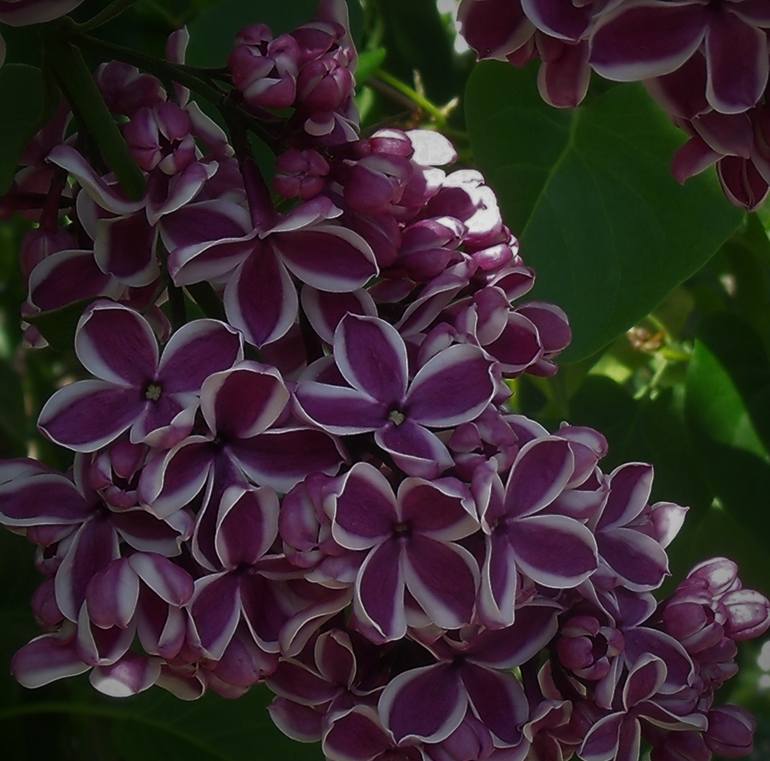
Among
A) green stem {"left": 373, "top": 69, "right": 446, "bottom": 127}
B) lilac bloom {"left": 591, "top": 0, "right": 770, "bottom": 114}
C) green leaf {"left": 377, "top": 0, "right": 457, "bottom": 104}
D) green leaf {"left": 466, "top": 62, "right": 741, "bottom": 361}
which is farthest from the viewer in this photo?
green leaf {"left": 377, "top": 0, "right": 457, "bottom": 104}

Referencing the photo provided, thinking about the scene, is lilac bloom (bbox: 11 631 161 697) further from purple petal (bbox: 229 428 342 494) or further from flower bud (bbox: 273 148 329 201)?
flower bud (bbox: 273 148 329 201)

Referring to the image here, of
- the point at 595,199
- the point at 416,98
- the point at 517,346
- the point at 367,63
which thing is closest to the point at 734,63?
the point at 517,346

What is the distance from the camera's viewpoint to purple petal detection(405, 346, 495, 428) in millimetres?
546

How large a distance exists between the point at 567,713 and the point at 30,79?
38 centimetres

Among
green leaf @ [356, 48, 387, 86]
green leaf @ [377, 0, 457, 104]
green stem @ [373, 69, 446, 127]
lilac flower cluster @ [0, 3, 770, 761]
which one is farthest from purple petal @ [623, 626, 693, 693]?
green leaf @ [377, 0, 457, 104]

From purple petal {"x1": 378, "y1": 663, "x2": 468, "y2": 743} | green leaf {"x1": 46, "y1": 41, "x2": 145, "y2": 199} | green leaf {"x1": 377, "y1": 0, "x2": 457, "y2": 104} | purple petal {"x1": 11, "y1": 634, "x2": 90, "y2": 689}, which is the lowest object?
green leaf {"x1": 377, "y1": 0, "x2": 457, "y2": 104}

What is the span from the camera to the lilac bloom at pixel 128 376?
0.54 metres

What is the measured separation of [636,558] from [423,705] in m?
0.12

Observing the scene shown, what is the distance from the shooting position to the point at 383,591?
1.76 ft

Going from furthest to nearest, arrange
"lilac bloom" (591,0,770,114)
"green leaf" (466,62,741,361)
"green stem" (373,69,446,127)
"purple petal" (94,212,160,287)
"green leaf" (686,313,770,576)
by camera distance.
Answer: "green stem" (373,69,446,127) < "green leaf" (686,313,770,576) < "green leaf" (466,62,741,361) < "purple petal" (94,212,160,287) < "lilac bloom" (591,0,770,114)

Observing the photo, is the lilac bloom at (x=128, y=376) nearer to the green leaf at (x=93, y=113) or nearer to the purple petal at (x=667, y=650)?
the green leaf at (x=93, y=113)

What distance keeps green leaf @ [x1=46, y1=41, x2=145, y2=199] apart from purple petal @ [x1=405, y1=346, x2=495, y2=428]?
159mm

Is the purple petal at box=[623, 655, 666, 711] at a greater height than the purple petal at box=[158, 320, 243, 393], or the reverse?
the purple petal at box=[158, 320, 243, 393]

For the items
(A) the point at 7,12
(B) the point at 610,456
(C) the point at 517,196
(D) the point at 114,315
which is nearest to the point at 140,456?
(D) the point at 114,315
